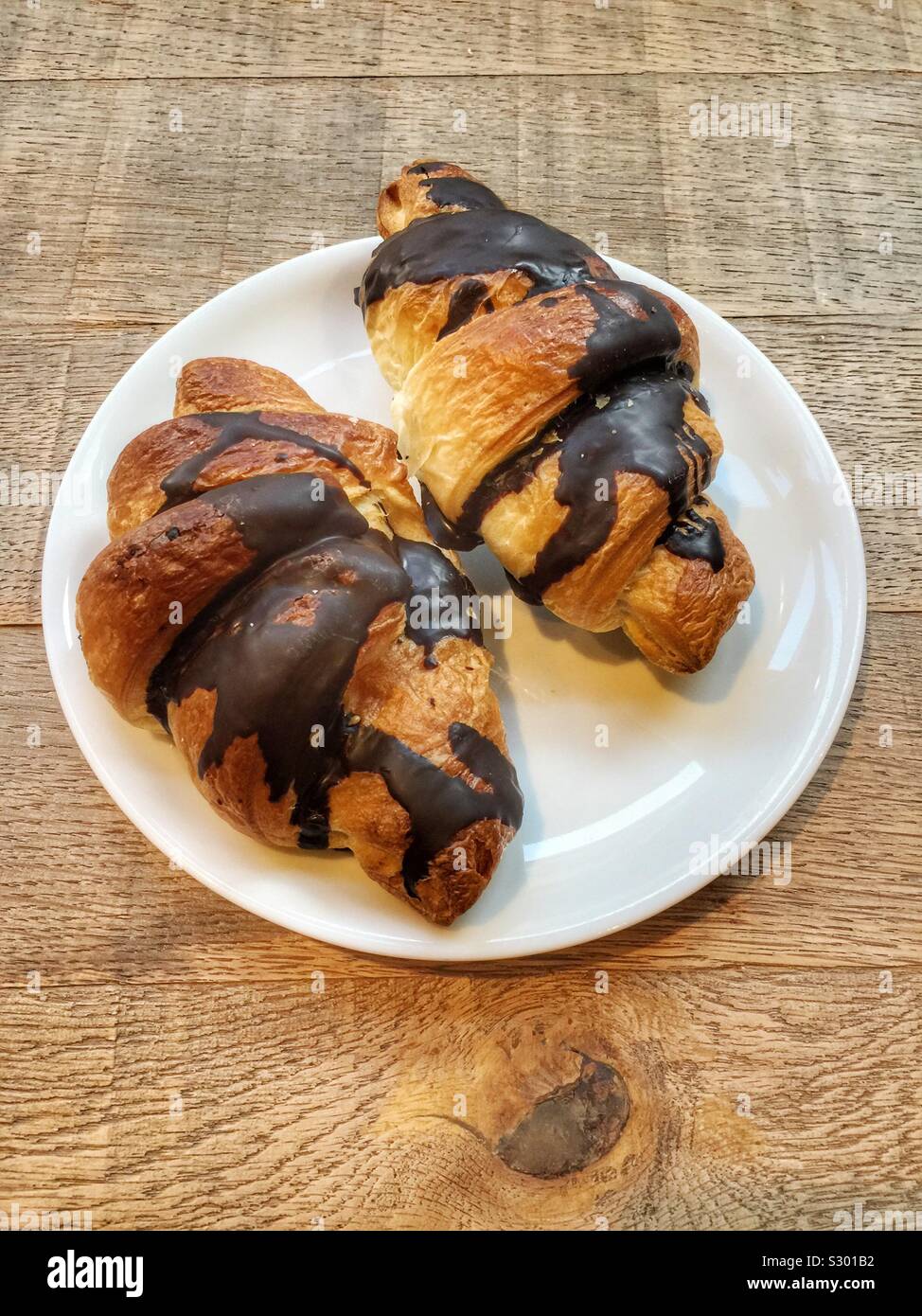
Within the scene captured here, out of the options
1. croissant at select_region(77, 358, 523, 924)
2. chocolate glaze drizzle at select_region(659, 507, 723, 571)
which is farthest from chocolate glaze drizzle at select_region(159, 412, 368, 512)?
chocolate glaze drizzle at select_region(659, 507, 723, 571)

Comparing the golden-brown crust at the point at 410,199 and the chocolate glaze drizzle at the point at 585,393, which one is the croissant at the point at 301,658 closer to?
the chocolate glaze drizzle at the point at 585,393

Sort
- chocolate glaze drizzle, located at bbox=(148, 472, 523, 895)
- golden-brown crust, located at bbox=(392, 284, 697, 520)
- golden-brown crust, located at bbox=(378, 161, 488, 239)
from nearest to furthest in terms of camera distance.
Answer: chocolate glaze drizzle, located at bbox=(148, 472, 523, 895), golden-brown crust, located at bbox=(392, 284, 697, 520), golden-brown crust, located at bbox=(378, 161, 488, 239)

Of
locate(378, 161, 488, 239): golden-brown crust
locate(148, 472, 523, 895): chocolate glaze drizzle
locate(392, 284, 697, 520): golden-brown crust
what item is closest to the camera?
locate(148, 472, 523, 895): chocolate glaze drizzle

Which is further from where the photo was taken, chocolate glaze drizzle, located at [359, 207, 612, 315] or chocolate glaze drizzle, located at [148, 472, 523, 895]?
chocolate glaze drizzle, located at [359, 207, 612, 315]

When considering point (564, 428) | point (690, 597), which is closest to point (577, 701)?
point (690, 597)

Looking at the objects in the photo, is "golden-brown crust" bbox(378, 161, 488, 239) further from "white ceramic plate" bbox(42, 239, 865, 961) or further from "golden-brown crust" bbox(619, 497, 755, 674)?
"golden-brown crust" bbox(619, 497, 755, 674)

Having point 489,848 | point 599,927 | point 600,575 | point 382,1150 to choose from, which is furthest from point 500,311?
point 382,1150

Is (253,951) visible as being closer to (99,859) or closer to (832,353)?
(99,859)

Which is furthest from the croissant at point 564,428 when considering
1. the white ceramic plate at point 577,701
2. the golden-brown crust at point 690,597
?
the white ceramic plate at point 577,701

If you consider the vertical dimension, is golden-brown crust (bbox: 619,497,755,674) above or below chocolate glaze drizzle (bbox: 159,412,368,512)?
below
